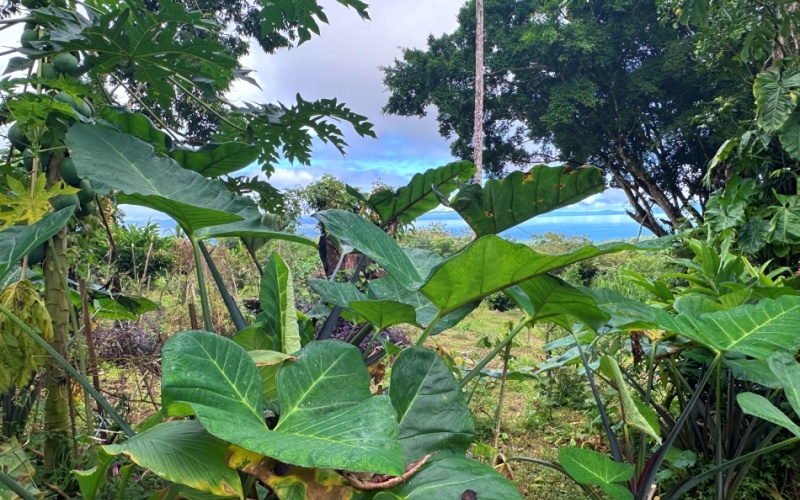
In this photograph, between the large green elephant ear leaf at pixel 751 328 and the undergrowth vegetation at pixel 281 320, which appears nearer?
the undergrowth vegetation at pixel 281 320

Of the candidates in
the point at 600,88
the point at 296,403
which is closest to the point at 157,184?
the point at 296,403

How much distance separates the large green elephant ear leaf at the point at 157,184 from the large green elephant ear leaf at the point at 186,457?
0.84ft

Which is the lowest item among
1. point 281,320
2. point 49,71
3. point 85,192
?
point 281,320

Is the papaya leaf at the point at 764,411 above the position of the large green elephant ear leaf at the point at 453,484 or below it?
below

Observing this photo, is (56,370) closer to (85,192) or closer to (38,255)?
(38,255)

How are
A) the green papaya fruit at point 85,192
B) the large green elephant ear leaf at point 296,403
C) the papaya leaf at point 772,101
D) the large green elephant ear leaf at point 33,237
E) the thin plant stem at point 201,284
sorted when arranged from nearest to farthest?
the large green elephant ear leaf at point 296,403 < the large green elephant ear leaf at point 33,237 < the thin plant stem at point 201,284 < the green papaya fruit at point 85,192 < the papaya leaf at point 772,101

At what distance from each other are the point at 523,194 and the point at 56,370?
2.86 ft

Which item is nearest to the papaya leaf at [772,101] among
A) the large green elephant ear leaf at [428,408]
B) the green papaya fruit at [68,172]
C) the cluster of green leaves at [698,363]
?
the cluster of green leaves at [698,363]

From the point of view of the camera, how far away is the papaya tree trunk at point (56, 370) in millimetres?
841

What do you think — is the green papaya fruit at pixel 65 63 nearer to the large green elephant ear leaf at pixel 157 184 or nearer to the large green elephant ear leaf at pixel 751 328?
the large green elephant ear leaf at pixel 157 184

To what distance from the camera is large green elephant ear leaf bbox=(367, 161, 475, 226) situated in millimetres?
978

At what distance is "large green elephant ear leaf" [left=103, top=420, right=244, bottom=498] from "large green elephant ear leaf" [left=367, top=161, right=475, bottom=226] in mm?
594

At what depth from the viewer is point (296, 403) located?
0.52 meters

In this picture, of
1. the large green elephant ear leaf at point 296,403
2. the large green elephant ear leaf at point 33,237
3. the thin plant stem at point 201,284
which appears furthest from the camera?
the thin plant stem at point 201,284
